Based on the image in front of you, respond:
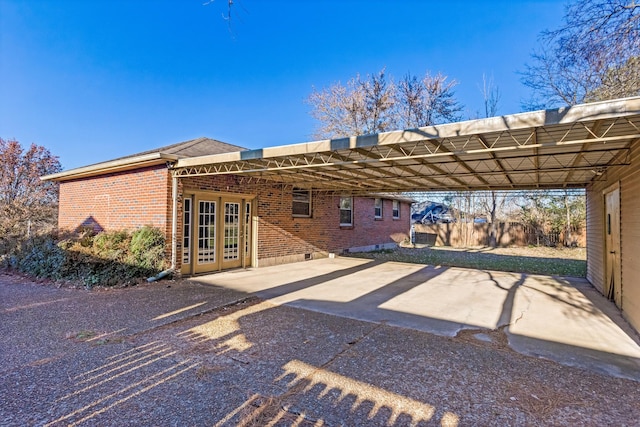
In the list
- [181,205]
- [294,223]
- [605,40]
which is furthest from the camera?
[294,223]

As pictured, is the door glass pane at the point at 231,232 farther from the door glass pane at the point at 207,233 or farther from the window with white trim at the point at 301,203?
the window with white trim at the point at 301,203

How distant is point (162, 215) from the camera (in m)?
7.55

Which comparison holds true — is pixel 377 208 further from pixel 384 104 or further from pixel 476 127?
pixel 476 127

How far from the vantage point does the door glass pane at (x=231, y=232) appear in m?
8.99

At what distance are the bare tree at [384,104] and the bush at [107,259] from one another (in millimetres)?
15821

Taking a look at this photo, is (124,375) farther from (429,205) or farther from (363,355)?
(429,205)

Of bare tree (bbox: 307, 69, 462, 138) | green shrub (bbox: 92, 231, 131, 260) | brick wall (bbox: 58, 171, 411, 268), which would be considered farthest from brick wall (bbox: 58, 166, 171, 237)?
bare tree (bbox: 307, 69, 462, 138)

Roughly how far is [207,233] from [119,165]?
2.76m

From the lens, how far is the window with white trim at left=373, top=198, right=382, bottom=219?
16.7 meters

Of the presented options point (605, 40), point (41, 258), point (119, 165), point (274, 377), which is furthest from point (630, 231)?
point (41, 258)

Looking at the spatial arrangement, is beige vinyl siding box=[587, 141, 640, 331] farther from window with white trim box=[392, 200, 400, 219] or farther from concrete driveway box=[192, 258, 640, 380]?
window with white trim box=[392, 200, 400, 219]

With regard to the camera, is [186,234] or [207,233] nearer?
[186,234]

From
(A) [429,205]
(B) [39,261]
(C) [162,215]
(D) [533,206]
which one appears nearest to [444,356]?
(C) [162,215]

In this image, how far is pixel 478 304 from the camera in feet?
19.5
